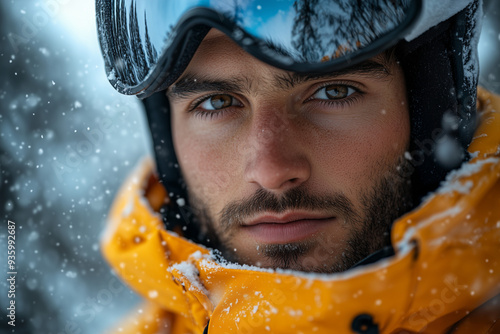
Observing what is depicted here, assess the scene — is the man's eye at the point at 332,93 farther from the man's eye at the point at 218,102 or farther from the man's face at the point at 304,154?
the man's eye at the point at 218,102

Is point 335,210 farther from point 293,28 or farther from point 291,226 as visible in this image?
point 293,28

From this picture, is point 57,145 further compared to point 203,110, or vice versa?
point 57,145

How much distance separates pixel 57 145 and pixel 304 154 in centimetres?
138

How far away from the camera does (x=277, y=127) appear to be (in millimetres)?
1273

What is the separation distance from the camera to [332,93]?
1.35 meters

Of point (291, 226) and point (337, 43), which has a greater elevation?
point (337, 43)

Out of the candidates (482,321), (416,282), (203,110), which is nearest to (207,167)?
(203,110)

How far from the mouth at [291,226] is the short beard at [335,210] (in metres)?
0.02

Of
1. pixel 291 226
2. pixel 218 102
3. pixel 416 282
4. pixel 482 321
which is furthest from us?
pixel 218 102

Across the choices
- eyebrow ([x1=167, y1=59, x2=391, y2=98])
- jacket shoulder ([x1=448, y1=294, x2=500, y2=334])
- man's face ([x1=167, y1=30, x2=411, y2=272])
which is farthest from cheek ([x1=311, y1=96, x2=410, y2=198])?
jacket shoulder ([x1=448, y1=294, x2=500, y2=334])

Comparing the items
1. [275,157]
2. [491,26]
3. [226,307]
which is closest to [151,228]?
[226,307]

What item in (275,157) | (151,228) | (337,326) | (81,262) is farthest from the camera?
(81,262)

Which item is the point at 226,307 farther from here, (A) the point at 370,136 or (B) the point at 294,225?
(A) the point at 370,136

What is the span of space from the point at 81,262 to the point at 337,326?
6.04 feet
